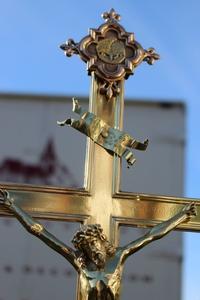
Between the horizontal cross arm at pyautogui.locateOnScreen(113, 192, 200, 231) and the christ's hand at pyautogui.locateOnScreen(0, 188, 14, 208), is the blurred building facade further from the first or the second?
the christ's hand at pyautogui.locateOnScreen(0, 188, 14, 208)

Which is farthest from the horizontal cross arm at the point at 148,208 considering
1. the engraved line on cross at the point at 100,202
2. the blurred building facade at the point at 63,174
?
the blurred building facade at the point at 63,174

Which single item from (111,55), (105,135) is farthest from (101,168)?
(111,55)

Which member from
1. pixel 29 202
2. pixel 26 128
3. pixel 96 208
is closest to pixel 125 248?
pixel 96 208

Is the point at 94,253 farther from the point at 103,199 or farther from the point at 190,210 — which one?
the point at 190,210

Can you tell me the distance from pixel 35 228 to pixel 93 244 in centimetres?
20

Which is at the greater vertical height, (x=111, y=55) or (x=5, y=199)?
(x=111, y=55)

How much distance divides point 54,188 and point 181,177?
297 centimetres

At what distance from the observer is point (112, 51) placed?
3021 mm

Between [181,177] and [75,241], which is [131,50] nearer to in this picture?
[75,241]

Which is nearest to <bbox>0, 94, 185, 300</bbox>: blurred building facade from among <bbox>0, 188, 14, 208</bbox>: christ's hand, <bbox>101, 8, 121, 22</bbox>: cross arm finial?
<bbox>101, 8, 121, 22</bbox>: cross arm finial

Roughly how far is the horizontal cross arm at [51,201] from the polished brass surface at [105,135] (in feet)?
0.59

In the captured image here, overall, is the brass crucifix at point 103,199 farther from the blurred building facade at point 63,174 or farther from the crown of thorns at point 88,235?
the blurred building facade at point 63,174

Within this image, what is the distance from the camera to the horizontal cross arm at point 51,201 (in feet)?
9.36

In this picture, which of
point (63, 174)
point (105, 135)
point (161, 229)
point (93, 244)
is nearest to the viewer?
point (93, 244)
